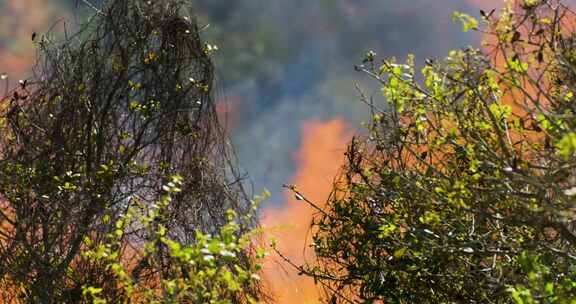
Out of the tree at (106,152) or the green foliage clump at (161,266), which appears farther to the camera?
the tree at (106,152)

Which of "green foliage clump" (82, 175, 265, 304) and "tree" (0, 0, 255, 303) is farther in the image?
"tree" (0, 0, 255, 303)

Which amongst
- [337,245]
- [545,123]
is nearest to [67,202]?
[337,245]

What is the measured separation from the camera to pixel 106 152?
9719mm

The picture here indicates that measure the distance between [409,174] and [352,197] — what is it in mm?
2327

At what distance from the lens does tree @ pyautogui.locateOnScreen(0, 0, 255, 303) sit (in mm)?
8844

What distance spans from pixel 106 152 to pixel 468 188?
5367mm

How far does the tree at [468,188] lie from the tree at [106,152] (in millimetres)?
1909

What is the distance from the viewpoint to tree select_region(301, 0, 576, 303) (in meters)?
6.00

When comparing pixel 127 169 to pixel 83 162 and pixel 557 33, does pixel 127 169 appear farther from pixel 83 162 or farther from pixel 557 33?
pixel 557 33

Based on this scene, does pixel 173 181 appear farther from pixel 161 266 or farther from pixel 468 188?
pixel 468 188

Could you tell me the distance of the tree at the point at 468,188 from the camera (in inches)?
236

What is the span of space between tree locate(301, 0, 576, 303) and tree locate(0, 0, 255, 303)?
1.91 meters

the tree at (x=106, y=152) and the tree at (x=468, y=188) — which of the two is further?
the tree at (x=106, y=152)

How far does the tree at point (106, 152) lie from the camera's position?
29.0 feet
